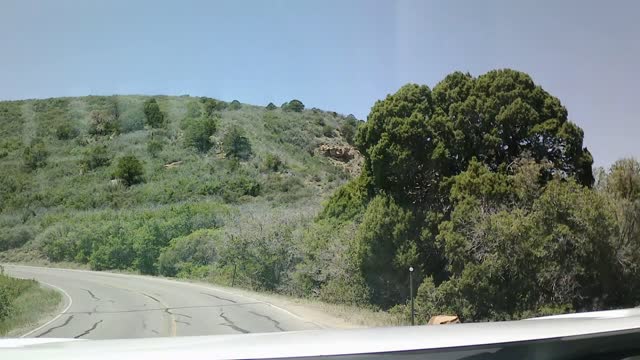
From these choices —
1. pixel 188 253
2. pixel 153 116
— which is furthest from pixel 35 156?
pixel 153 116

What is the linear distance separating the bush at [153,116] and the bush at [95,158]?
932 cm

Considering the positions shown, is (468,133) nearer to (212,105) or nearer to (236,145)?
(236,145)

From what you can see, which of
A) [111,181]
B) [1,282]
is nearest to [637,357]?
[1,282]

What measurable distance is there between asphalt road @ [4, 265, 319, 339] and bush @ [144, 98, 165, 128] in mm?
23235

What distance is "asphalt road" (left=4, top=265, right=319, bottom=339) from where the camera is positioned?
600 inches

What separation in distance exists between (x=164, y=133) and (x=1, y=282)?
91.7ft

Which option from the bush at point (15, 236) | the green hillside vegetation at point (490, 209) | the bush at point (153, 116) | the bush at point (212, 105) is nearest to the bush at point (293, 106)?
the bush at point (212, 105)

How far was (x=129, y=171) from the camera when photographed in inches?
1511

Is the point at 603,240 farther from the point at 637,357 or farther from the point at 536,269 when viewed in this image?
the point at 637,357

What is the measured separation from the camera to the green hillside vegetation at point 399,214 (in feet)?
53.5

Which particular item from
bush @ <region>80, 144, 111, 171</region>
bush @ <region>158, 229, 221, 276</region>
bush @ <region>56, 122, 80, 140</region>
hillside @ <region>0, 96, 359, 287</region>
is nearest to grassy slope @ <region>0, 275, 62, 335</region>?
hillside @ <region>0, 96, 359, 287</region>

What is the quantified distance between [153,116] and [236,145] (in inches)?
344

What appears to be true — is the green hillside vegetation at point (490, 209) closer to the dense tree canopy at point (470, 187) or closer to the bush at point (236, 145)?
the dense tree canopy at point (470, 187)

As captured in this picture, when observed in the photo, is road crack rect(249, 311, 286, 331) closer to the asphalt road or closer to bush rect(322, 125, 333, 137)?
the asphalt road
